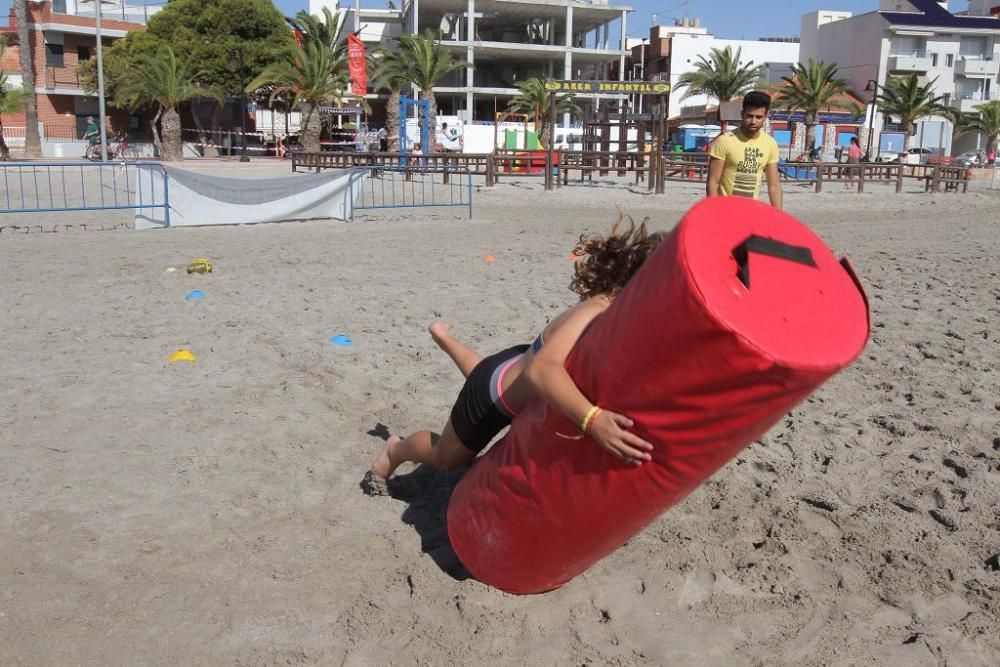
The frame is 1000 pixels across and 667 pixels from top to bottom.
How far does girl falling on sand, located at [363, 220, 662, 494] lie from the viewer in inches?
97.4

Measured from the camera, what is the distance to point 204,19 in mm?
51906

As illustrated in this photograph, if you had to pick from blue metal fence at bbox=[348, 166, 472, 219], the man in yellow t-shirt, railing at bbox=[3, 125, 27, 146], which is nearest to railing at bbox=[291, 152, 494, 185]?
blue metal fence at bbox=[348, 166, 472, 219]

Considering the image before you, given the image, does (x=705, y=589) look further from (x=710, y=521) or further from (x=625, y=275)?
(x=625, y=275)

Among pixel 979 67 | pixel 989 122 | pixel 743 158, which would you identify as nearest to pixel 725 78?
pixel 989 122

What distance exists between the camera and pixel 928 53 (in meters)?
66.6

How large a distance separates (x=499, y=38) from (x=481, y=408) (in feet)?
238

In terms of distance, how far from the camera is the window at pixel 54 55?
5234 cm

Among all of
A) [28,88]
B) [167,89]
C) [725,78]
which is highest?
[725,78]

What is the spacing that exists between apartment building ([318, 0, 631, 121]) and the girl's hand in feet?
199

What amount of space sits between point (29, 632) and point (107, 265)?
24.5 feet

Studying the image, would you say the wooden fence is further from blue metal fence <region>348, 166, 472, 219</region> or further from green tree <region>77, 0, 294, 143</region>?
green tree <region>77, 0, 294, 143</region>

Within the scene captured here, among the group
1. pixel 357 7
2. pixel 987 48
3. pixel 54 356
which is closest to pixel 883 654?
pixel 54 356

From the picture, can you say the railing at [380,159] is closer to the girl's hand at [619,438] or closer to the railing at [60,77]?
the girl's hand at [619,438]

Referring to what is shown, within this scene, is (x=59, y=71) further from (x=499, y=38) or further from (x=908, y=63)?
(x=908, y=63)
